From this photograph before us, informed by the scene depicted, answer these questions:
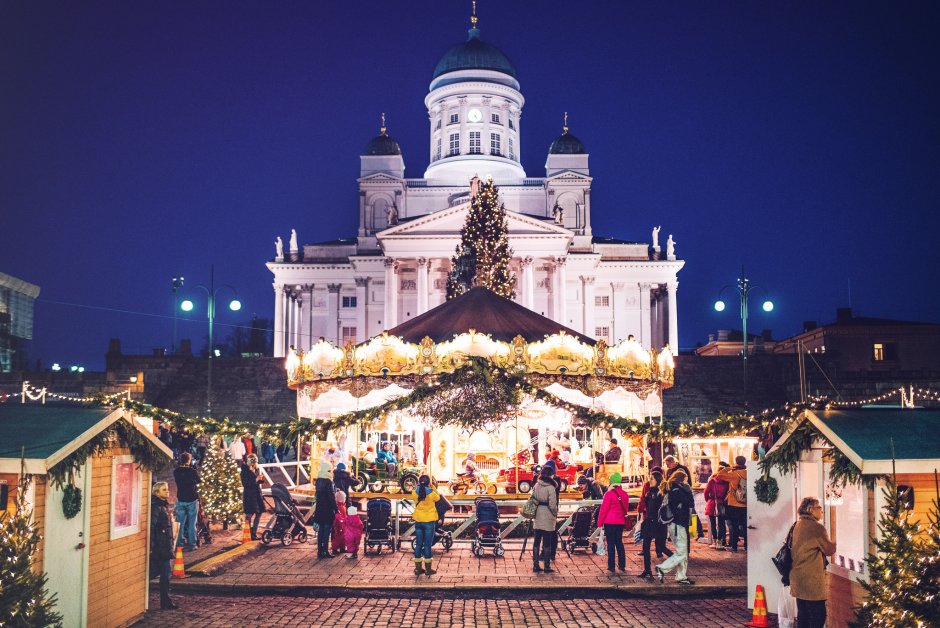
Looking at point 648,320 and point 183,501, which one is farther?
point 648,320

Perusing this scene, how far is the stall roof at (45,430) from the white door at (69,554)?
43 centimetres

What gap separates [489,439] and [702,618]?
11688mm

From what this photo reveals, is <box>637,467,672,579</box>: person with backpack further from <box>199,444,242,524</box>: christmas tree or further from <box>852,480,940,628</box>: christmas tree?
<box>199,444,242,524</box>: christmas tree

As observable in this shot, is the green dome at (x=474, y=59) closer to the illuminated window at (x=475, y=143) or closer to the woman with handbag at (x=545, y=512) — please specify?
the illuminated window at (x=475, y=143)

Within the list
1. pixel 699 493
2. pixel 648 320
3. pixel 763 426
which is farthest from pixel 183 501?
pixel 648 320

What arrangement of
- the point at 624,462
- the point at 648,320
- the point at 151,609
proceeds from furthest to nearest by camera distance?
1. the point at 648,320
2. the point at 624,462
3. the point at 151,609

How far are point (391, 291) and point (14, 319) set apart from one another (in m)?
23.8

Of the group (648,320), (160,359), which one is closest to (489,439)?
(160,359)

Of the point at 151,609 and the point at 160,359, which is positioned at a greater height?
the point at 160,359

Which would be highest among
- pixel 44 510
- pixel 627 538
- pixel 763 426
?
pixel 763 426

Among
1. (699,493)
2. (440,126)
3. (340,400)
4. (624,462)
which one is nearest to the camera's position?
(340,400)

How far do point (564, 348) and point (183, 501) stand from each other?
8.01 m

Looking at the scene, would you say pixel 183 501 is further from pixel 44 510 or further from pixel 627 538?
pixel 627 538

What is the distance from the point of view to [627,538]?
1938 centimetres
